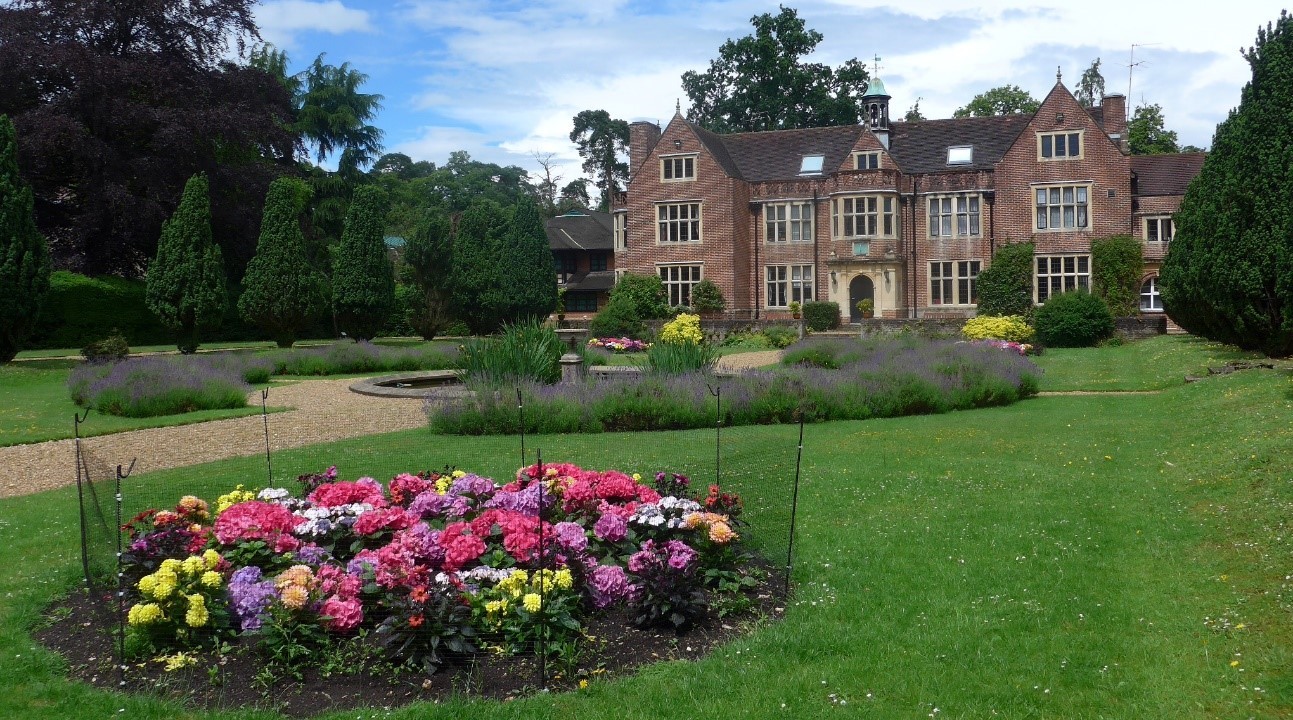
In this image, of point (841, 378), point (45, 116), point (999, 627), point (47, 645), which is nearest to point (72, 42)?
point (45, 116)

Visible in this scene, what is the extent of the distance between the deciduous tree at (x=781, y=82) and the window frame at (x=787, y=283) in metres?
18.6

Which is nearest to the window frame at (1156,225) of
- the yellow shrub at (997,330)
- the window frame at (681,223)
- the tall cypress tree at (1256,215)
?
the yellow shrub at (997,330)

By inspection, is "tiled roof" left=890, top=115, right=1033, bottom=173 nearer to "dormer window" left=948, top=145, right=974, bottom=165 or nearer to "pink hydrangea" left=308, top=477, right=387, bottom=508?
"dormer window" left=948, top=145, right=974, bottom=165

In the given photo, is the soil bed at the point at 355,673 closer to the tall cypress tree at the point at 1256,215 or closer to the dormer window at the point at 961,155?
the tall cypress tree at the point at 1256,215

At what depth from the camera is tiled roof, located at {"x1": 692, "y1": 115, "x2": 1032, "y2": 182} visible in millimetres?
40875

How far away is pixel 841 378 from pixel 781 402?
5.71ft

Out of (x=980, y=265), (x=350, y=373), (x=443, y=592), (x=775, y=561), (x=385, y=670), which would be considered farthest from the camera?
(x=980, y=265)

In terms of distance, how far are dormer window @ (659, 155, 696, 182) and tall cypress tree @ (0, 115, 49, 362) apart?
24620 mm

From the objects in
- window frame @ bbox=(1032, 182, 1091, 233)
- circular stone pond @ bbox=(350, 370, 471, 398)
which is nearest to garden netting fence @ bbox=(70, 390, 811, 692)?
circular stone pond @ bbox=(350, 370, 471, 398)

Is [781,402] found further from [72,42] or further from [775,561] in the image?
[72,42]

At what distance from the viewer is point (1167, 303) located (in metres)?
25.4

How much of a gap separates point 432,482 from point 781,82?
2153 inches

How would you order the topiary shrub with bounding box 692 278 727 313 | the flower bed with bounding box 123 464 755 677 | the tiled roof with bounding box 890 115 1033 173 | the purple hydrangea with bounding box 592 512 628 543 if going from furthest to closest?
the topiary shrub with bounding box 692 278 727 313
the tiled roof with bounding box 890 115 1033 173
the purple hydrangea with bounding box 592 512 628 543
the flower bed with bounding box 123 464 755 677

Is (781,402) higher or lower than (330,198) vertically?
lower
